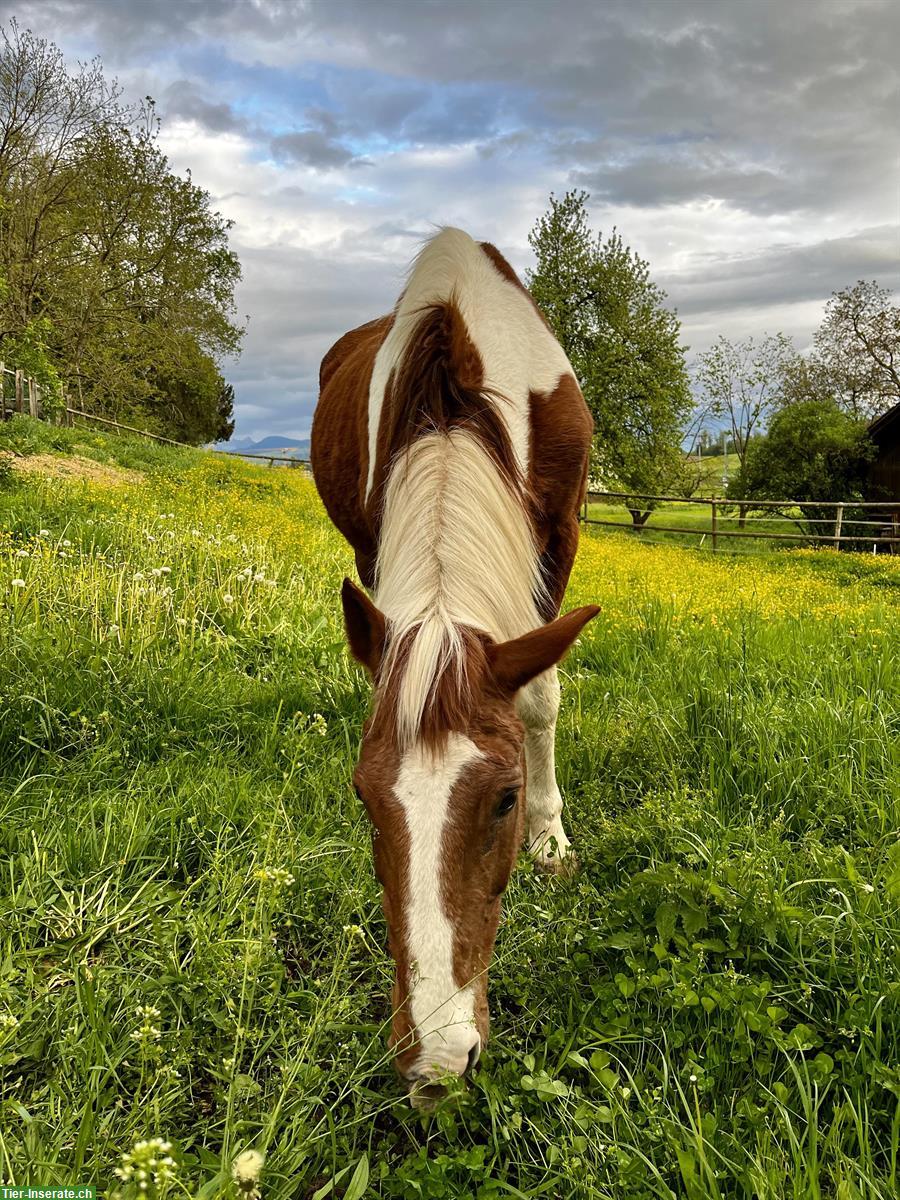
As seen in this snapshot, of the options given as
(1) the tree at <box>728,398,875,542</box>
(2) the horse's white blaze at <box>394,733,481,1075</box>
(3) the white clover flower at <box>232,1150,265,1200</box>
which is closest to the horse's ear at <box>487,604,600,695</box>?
(2) the horse's white blaze at <box>394,733,481,1075</box>

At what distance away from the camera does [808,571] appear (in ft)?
40.7

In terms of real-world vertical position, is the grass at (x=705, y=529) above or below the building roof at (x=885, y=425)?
below

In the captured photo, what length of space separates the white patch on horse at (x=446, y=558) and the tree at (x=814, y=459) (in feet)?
82.5

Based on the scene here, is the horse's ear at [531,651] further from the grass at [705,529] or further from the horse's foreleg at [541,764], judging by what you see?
the grass at [705,529]

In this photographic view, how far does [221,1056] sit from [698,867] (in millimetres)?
1693

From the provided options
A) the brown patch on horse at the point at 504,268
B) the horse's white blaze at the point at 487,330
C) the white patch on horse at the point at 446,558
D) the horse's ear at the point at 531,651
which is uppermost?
the brown patch on horse at the point at 504,268

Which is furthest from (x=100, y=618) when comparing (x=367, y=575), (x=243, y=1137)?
(x=243, y=1137)

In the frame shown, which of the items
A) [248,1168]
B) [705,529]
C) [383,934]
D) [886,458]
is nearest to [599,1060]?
[383,934]

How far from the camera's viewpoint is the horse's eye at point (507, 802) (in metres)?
1.78

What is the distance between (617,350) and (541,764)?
25.1 m

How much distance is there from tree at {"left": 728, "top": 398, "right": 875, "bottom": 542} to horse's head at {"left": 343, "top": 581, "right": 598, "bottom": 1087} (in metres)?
25.6

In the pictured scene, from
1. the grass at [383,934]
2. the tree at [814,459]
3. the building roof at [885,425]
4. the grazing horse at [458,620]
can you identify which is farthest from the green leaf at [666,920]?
the building roof at [885,425]

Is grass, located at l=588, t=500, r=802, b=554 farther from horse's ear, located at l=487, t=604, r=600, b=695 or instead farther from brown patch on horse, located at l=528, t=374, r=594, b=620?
horse's ear, located at l=487, t=604, r=600, b=695

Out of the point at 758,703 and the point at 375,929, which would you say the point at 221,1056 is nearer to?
the point at 375,929
